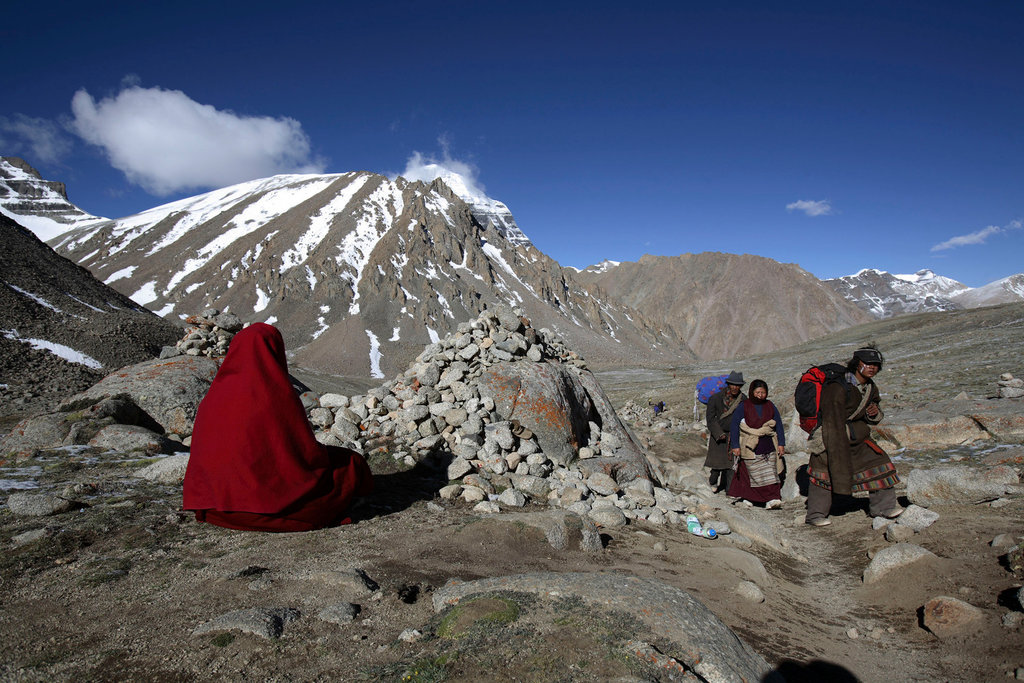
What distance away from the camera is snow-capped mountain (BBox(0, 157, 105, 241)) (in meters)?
147

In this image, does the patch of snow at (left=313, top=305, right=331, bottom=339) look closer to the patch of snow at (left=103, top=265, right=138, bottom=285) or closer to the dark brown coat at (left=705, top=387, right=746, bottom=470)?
the patch of snow at (left=103, top=265, right=138, bottom=285)

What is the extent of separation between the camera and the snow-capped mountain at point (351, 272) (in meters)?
73.2

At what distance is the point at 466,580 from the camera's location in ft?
13.2

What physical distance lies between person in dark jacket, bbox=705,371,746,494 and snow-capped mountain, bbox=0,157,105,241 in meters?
192

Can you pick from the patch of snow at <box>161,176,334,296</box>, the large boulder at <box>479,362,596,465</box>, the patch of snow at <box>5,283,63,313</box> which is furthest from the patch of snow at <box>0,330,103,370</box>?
the patch of snow at <box>161,176,334,296</box>

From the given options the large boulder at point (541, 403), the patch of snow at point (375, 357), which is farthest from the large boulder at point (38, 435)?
the patch of snow at point (375, 357)

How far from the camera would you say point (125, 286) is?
3366 inches

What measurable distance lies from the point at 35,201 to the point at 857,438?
22015 centimetres

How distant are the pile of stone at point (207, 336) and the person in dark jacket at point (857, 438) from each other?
11.5m

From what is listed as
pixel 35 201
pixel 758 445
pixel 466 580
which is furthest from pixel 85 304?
pixel 35 201

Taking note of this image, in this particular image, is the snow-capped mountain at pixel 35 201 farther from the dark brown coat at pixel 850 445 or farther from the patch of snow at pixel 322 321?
the dark brown coat at pixel 850 445

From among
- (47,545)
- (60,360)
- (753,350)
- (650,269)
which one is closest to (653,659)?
(47,545)

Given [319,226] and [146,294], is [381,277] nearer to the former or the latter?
[319,226]

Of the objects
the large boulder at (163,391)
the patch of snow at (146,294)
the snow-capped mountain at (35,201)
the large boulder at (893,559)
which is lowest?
the large boulder at (893,559)
